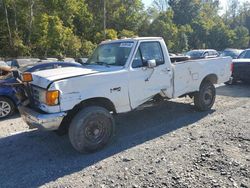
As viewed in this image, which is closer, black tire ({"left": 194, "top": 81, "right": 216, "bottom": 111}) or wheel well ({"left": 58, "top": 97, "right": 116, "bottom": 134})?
wheel well ({"left": 58, "top": 97, "right": 116, "bottom": 134})

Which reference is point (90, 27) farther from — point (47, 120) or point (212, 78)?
point (47, 120)

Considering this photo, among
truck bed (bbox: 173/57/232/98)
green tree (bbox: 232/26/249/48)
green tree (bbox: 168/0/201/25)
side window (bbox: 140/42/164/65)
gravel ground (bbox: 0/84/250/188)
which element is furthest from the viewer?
green tree (bbox: 232/26/249/48)

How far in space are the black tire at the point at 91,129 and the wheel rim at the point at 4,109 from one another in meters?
3.45

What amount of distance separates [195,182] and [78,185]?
5.47 ft

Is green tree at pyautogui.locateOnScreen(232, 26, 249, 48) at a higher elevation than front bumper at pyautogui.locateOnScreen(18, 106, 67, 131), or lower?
higher

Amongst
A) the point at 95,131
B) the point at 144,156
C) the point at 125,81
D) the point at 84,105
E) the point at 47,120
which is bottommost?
the point at 144,156

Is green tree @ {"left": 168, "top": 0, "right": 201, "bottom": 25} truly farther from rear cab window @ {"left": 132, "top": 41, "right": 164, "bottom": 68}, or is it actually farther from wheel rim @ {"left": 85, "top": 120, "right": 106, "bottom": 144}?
wheel rim @ {"left": 85, "top": 120, "right": 106, "bottom": 144}

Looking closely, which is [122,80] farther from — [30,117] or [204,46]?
[204,46]

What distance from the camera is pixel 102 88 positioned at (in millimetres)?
4980

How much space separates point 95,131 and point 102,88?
79 centimetres

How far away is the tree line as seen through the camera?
29953mm

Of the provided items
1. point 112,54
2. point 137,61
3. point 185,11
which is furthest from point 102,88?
point 185,11

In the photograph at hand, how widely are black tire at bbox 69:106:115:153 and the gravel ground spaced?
0.18 meters

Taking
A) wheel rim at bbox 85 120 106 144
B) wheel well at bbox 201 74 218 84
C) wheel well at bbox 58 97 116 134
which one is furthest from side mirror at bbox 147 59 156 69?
wheel well at bbox 201 74 218 84
